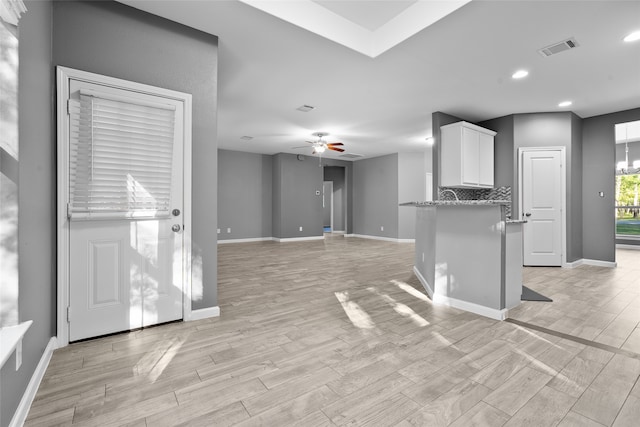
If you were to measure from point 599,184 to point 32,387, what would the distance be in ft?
25.3

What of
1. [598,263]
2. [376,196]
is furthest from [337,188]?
[598,263]

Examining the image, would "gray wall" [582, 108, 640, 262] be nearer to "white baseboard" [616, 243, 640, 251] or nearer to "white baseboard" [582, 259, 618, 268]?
"white baseboard" [582, 259, 618, 268]

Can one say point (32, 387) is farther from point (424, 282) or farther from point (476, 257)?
point (424, 282)

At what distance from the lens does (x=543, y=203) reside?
5.32 meters

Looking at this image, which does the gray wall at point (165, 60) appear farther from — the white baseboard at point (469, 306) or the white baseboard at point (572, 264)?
the white baseboard at point (572, 264)

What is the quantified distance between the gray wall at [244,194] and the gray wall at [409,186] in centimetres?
405

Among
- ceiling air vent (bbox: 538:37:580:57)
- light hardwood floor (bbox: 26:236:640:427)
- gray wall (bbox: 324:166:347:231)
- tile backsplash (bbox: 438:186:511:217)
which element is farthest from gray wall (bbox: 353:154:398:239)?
light hardwood floor (bbox: 26:236:640:427)

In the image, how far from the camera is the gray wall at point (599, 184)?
5.25 metres

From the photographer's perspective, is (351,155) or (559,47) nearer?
(559,47)

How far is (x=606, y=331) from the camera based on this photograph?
246cm

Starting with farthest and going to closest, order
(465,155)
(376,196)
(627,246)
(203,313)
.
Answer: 1. (376,196)
2. (627,246)
3. (465,155)
4. (203,313)

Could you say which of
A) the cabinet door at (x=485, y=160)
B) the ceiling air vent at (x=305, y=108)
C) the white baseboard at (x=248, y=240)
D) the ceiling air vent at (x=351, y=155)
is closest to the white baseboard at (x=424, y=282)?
the cabinet door at (x=485, y=160)

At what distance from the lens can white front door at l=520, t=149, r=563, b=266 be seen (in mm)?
5246

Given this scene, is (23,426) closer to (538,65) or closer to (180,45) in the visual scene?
(180,45)
